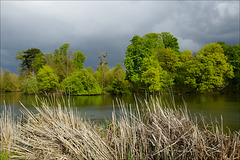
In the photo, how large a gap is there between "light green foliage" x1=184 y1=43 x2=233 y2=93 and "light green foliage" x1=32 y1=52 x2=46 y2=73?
3864 cm

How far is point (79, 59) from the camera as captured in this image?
5416 centimetres

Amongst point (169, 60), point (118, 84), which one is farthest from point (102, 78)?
point (169, 60)

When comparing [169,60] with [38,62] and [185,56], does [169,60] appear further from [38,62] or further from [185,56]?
[38,62]

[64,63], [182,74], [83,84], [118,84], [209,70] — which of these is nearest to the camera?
[209,70]

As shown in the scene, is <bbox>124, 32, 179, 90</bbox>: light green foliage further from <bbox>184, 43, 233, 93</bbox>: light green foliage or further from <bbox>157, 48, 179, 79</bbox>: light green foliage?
<bbox>184, 43, 233, 93</bbox>: light green foliage

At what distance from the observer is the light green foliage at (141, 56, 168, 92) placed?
33.6 meters

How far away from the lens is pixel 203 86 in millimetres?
33625

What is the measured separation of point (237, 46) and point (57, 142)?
39.5 metres

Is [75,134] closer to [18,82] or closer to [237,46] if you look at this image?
[237,46]

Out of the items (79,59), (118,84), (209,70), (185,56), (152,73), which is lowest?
(118,84)

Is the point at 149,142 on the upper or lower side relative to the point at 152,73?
lower

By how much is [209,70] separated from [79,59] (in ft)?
108

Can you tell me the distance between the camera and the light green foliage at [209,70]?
33.6 metres

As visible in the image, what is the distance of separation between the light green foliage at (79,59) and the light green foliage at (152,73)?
74.3ft
